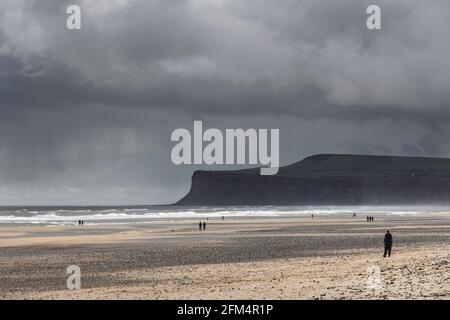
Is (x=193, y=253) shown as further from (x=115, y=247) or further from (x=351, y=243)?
(x=351, y=243)

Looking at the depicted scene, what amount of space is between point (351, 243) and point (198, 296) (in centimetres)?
2682

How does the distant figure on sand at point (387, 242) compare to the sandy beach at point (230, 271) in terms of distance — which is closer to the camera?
the sandy beach at point (230, 271)

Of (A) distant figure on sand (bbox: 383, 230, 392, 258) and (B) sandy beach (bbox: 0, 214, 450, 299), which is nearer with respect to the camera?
(B) sandy beach (bbox: 0, 214, 450, 299)

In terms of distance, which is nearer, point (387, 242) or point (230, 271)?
point (230, 271)

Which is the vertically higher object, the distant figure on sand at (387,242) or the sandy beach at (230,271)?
the distant figure on sand at (387,242)

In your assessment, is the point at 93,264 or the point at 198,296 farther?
the point at 93,264

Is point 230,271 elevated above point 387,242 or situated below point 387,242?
below

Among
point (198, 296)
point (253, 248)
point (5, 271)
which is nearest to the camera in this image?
point (198, 296)

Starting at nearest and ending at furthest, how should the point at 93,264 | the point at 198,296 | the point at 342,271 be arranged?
the point at 198,296 < the point at 342,271 < the point at 93,264

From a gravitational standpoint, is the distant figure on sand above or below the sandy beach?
above
